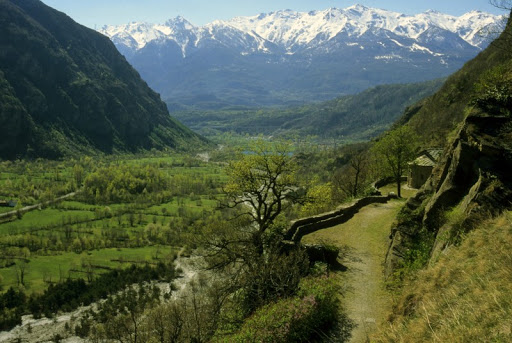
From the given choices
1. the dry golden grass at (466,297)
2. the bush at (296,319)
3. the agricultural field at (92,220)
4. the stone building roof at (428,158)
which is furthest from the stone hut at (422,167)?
the dry golden grass at (466,297)

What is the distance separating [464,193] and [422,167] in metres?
37.0

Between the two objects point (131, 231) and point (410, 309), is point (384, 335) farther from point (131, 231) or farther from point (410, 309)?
point (131, 231)

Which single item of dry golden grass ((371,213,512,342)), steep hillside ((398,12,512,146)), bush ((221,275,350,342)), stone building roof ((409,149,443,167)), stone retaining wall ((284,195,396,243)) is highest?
steep hillside ((398,12,512,146))

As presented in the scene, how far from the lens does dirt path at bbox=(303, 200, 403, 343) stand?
68.9 feet

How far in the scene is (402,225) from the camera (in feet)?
82.3

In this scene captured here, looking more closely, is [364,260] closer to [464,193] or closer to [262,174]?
[464,193]

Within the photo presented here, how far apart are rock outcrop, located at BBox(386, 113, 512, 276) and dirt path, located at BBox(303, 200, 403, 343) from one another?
1.99 metres

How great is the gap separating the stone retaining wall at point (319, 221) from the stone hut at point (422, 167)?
18.9 meters

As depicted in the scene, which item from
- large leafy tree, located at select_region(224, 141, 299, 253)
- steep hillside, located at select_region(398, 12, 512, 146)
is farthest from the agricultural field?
steep hillside, located at select_region(398, 12, 512, 146)

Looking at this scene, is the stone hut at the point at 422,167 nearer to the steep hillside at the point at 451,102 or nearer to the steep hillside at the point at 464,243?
the steep hillside at the point at 451,102

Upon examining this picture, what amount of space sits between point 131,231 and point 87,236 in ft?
45.6

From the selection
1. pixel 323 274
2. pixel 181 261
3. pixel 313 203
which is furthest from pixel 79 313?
pixel 323 274

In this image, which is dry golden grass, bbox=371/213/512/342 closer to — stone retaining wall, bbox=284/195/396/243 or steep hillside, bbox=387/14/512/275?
steep hillside, bbox=387/14/512/275

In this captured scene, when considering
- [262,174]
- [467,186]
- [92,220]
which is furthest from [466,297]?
[92,220]
